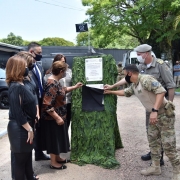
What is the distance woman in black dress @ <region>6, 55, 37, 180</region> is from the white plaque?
4.32 feet

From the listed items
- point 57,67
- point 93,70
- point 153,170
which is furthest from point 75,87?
point 153,170

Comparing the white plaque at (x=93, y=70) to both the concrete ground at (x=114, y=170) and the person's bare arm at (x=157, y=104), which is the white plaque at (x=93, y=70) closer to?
the person's bare arm at (x=157, y=104)

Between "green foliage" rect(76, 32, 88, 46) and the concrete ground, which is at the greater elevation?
"green foliage" rect(76, 32, 88, 46)

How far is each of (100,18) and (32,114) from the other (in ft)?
43.5

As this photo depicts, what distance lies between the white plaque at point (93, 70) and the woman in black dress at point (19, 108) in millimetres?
1317

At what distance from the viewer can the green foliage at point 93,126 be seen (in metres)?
3.87

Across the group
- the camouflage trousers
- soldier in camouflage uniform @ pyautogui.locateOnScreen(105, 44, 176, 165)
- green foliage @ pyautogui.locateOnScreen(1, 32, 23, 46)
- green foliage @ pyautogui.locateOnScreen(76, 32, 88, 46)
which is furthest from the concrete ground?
green foliage @ pyautogui.locateOnScreen(1, 32, 23, 46)

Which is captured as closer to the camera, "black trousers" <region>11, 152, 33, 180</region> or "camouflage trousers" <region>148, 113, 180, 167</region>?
"black trousers" <region>11, 152, 33, 180</region>

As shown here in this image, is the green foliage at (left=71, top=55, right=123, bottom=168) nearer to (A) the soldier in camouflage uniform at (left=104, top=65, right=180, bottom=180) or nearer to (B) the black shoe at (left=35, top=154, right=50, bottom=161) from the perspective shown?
(B) the black shoe at (left=35, top=154, right=50, bottom=161)

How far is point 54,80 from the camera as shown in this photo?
3.53m

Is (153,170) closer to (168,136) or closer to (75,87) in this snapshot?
(168,136)

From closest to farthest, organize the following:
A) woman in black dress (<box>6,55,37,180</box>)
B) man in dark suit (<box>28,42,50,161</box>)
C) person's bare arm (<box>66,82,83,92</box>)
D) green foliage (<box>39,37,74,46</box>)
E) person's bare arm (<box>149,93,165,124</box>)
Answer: woman in black dress (<box>6,55,37,180</box>), person's bare arm (<box>149,93,165,124</box>), man in dark suit (<box>28,42,50,161</box>), person's bare arm (<box>66,82,83,92</box>), green foliage (<box>39,37,74,46</box>)

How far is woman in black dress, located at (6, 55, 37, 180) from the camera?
2615 mm

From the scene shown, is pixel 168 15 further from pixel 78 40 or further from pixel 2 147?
pixel 78 40
